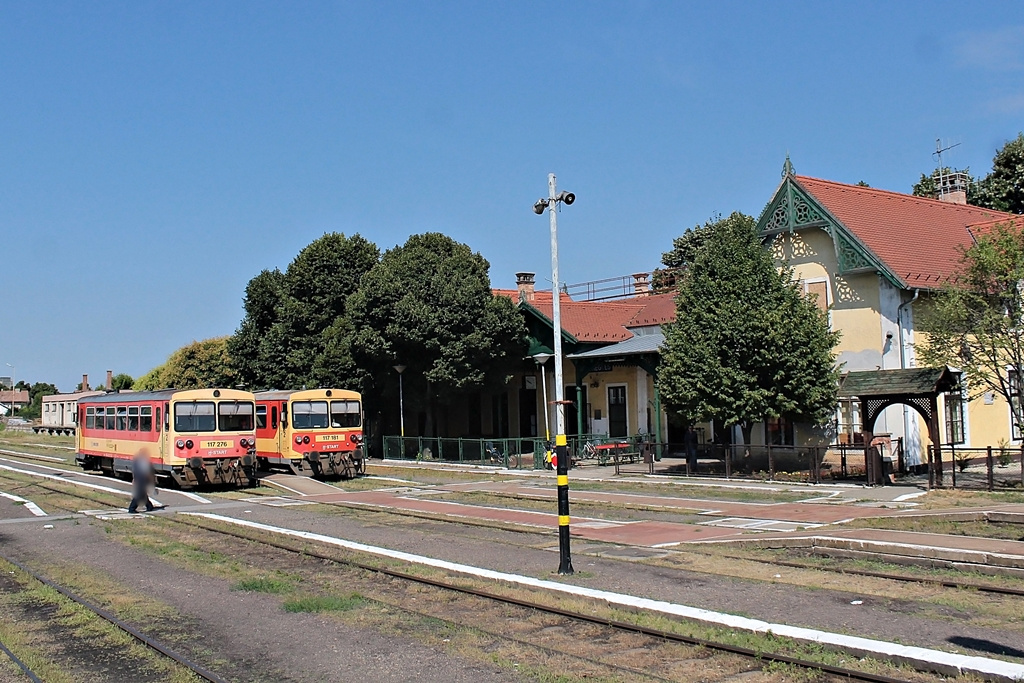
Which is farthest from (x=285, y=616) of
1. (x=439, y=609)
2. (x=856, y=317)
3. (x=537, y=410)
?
(x=537, y=410)

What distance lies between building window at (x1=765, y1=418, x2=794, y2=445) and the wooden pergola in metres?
4.96

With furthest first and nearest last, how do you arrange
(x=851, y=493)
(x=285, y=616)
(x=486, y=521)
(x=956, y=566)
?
(x=851, y=493)
(x=486, y=521)
(x=956, y=566)
(x=285, y=616)

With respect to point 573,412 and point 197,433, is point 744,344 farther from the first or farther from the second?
point 197,433

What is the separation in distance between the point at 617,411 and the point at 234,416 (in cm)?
1567

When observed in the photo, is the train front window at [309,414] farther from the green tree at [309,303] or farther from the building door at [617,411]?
the green tree at [309,303]

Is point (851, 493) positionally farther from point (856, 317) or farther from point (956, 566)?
point (956, 566)

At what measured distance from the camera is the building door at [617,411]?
1476 inches

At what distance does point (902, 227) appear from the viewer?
31.2 m

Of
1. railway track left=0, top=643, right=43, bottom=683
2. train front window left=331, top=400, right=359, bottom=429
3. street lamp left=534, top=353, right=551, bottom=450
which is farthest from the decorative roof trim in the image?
railway track left=0, top=643, right=43, bottom=683

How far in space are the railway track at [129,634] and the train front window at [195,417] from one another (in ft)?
43.8

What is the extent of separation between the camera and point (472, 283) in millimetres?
38000

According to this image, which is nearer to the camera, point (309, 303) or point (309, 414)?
point (309, 414)

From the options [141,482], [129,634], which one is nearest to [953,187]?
[141,482]

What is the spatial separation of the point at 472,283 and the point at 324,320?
41.3ft
